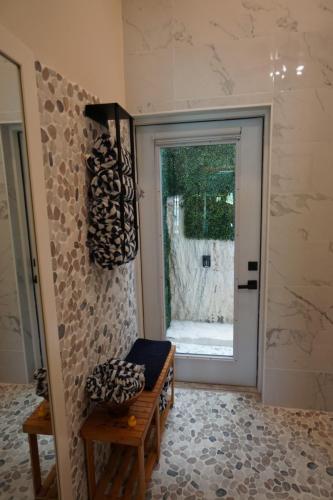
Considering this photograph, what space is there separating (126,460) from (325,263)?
1.64 metres

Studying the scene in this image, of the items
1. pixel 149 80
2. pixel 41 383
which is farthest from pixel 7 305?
pixel 149 80

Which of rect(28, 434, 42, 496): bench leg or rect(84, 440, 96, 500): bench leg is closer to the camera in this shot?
rect(28, 434, 42, 496): bench leg

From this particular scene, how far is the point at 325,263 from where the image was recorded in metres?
1.89

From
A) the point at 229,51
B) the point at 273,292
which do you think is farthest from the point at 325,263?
the point at 229,51

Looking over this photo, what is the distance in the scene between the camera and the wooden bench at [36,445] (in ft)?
3.36

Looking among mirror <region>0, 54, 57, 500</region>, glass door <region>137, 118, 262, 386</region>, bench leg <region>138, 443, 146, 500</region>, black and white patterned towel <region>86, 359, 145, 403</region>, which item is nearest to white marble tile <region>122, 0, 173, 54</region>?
glass door <region>137, 118, 262, 386</region>

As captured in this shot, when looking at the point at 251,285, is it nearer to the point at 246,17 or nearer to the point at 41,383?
the point at 41,383

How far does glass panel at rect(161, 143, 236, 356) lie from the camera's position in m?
2.09

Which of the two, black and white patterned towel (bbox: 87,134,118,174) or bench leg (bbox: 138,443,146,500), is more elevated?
black and white patterned towel (bbox: 87,134,118,174)

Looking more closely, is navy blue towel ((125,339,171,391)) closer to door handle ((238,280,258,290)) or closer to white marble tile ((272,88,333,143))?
door handle ((238,280,258,290))

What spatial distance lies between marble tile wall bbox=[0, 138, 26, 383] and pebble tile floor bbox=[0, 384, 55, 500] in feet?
0.18

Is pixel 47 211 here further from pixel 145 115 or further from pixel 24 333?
pixel 145 115

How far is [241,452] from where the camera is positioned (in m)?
1.74

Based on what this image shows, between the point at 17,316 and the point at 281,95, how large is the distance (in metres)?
1.80
